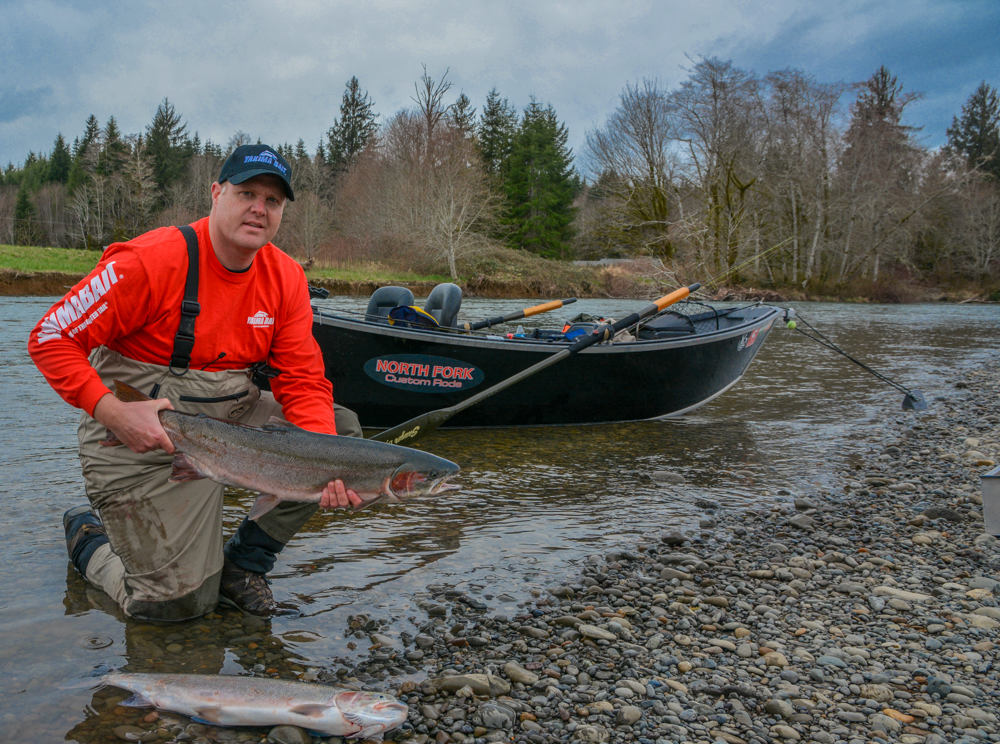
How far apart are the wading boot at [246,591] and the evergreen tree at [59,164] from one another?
2793 inches

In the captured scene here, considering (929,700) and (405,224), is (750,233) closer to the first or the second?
(405,224)

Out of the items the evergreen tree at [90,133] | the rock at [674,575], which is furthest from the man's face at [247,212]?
the evergreen tree at [90,133]

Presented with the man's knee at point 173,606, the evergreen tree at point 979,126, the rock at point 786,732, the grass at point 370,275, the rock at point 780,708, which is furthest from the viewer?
the evergreen tree at point 979,126

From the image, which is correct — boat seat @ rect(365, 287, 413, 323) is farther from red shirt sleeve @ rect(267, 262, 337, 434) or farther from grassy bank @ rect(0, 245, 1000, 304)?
grassy bank @ rect(0, 245, 1000, 304)

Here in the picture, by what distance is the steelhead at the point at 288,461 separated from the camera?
8.29 ft

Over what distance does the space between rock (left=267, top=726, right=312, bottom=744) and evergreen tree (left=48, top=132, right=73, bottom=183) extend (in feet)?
236

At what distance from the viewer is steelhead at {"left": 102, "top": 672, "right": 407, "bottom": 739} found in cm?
220

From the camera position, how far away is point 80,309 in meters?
2.51

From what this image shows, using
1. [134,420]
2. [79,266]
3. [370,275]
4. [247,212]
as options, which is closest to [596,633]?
[134,420]

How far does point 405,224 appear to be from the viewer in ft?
123

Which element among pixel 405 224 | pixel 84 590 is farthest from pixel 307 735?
pixel 405 224

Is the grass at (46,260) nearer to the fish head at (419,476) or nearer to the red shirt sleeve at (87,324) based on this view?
the red shirt sleeve at (87,324)

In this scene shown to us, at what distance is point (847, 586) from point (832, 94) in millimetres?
35998

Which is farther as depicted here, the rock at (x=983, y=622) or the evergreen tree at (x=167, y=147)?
the evergreen tree at (x=167, y=147)
